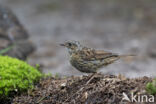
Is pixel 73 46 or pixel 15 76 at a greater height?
pixel 73 46

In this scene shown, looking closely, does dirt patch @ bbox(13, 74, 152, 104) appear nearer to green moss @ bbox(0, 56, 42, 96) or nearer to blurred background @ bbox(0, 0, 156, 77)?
green moss @ bbox(0, 56, 42, 96)

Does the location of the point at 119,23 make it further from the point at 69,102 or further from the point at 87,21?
the point at 69,102

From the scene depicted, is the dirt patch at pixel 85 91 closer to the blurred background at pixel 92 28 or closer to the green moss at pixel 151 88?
the green moss at pixel 151 88

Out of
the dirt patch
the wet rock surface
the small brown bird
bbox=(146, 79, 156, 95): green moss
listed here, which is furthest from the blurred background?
bbox=(146, 79, 156, 95): green moss

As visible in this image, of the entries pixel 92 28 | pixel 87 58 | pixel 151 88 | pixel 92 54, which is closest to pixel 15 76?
pixel 87 58

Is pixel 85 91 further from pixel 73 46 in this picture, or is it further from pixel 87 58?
pixel 73 46
